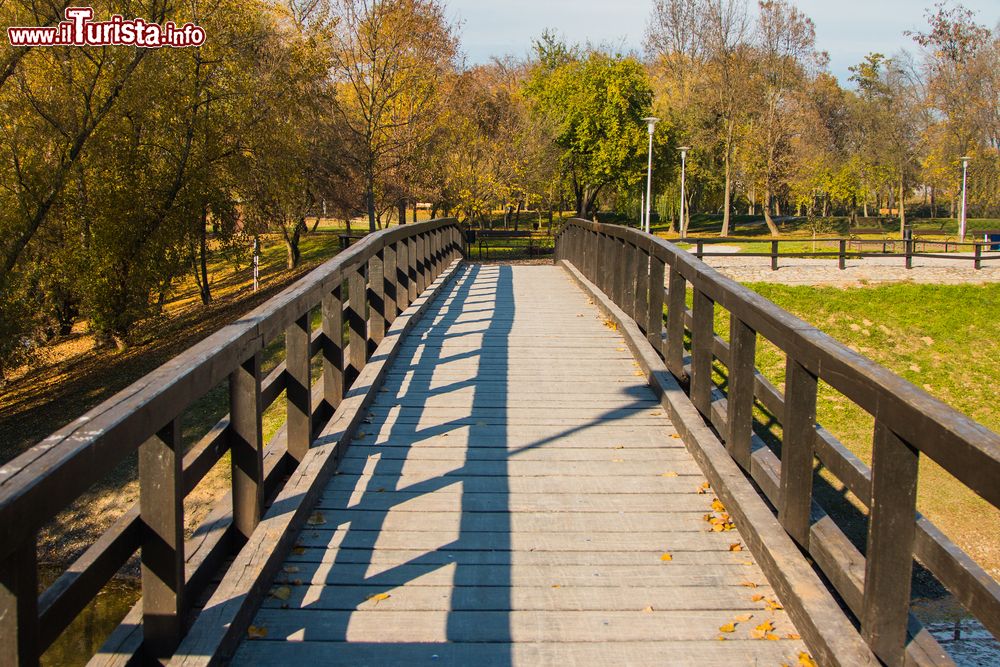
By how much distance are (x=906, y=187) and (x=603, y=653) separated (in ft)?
218

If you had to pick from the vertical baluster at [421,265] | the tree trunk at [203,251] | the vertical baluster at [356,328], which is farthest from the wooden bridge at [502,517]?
the tree trunk at [203,251]

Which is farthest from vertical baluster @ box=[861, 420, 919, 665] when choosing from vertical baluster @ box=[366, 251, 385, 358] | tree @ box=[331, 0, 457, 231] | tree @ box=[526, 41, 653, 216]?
tree @ box=[526, 41, 653, 216]

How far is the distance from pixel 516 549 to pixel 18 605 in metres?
2.62

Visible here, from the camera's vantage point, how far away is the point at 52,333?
2438 centimetres

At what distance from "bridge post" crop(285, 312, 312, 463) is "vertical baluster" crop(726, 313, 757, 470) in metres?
2.32

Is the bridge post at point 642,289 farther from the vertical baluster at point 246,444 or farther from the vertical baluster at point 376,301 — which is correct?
the vertical baluster at point 246,444

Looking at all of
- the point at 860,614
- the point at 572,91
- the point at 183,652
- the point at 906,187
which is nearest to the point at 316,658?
the point at 183,652

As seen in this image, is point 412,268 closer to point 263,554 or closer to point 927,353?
point 263,554

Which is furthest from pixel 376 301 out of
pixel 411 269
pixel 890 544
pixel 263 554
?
pixel 890 544

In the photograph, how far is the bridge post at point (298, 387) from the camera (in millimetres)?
5004

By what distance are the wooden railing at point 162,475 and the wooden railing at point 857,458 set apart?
7.76 ft

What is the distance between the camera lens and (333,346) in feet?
20.1

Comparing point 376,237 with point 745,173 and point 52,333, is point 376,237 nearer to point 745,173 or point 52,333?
point 52,333

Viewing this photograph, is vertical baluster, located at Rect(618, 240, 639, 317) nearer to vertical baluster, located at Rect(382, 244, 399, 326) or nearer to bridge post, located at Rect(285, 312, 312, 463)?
vertical baluster, located at Rect(382, 244, 399, 326)
